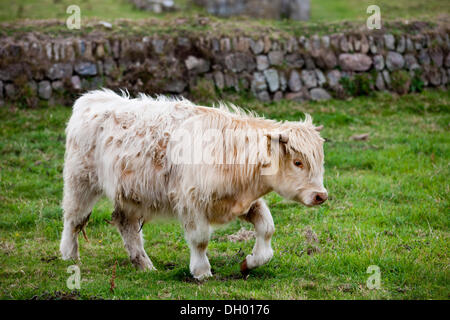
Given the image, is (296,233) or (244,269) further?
(296,233)

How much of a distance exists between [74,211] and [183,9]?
1230cm

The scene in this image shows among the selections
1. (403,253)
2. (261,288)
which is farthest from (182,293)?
(403,253)

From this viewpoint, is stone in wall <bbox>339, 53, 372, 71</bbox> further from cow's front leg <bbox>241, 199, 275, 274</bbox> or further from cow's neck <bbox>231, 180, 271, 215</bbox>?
cow's neck <bbox>231, 180, 271, 215</bbox>

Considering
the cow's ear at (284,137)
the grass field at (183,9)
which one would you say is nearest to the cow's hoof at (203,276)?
the cow's ear at (284,137)

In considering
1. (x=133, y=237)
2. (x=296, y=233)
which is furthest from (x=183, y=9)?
(x=133, y=237)

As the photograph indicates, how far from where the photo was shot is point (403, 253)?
21.7 ft

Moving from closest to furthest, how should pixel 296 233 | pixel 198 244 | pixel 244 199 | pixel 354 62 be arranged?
pixel 244 199 < pixel 198 244 < pixel 296 233 < pixel 354 62

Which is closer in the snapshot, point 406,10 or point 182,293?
point 182,293

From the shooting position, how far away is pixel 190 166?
6.07 meters

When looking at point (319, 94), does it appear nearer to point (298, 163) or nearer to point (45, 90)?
point (45, 90)

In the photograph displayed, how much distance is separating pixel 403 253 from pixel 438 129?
6.82 metres

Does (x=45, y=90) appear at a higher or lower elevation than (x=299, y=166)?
higher
